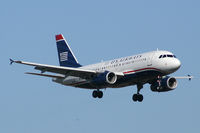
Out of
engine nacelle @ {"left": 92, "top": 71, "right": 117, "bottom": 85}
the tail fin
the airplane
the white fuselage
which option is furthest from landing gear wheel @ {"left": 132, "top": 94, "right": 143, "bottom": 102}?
the tail fin

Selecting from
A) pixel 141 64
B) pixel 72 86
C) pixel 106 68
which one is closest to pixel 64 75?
pixel 72 86

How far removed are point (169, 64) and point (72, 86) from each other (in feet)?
53.9

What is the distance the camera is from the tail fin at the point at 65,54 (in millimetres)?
91963

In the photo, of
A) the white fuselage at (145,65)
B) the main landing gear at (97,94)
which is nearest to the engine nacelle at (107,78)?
the white fuselage at (145,65)

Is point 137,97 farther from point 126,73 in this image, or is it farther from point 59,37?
point 59,37

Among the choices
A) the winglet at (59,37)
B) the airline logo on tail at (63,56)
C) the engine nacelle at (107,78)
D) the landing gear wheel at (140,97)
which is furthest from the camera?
the winglet at (59,37)

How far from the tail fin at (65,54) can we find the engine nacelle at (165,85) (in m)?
14.3

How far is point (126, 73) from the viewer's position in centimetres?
7831

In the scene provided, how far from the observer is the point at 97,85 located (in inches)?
3127

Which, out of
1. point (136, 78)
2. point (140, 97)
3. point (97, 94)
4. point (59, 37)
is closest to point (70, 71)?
point (97, 94)

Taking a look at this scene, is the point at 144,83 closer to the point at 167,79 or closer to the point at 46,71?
the point at 167,79

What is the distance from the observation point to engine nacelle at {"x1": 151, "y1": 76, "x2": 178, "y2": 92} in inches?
3162

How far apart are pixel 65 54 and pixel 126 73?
58.4 feet

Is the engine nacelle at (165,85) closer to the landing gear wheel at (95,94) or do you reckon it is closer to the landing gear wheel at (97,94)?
the landing gear wheel at (97,94)
